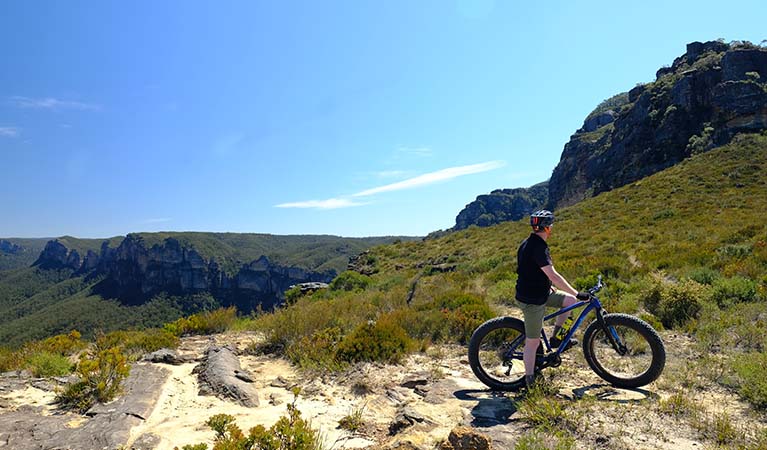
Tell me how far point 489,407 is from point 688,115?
5675cm

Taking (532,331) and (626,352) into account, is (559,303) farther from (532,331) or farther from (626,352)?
(626,352)

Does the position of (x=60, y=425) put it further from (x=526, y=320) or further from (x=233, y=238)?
(x=233, y=238)

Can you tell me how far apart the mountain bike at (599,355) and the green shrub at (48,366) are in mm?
6744

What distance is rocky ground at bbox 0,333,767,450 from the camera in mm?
3686

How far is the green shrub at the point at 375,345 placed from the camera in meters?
6.30

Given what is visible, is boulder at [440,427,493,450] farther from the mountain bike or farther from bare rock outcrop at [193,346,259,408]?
bare rock outcrop at [193,346,259,408]

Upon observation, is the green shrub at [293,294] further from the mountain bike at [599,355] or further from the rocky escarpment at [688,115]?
the rocky escarpment at [688,115]

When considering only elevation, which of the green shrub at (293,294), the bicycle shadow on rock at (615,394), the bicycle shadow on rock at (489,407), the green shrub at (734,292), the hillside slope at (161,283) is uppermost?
the green shrub at (734,292)

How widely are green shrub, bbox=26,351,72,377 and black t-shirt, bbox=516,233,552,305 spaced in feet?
23.7

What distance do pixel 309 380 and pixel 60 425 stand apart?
301 cm

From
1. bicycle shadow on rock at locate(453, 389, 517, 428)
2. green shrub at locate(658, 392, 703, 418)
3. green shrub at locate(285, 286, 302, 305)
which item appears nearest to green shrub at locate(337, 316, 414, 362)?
bicycle shadow on rock at locate(453, 389, 517, 428)

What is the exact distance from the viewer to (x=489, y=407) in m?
4.49

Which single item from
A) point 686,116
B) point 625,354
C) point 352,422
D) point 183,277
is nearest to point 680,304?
point 625,354

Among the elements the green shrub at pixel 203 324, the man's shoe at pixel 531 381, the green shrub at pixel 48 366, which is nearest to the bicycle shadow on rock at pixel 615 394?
the man's shoe at pixel 531 381
